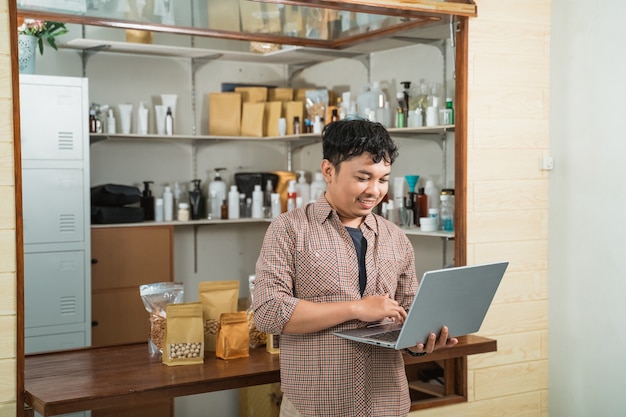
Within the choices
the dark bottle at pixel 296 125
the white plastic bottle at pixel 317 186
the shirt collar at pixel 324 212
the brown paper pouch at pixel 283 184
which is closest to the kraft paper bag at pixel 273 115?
the dark bottle at pixel 296 125

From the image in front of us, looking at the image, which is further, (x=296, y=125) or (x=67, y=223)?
(x=296, y=125)

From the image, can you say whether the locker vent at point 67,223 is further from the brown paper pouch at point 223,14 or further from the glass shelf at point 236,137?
the brown paper pouch at point 223,14

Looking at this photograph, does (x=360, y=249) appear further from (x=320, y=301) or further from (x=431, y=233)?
(x=431, y=233)


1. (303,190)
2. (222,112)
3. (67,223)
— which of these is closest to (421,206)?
(303,190)

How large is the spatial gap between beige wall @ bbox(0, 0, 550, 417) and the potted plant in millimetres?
2265

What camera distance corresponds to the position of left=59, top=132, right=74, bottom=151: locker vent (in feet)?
13.6

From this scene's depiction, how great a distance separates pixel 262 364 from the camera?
2855 millimetres

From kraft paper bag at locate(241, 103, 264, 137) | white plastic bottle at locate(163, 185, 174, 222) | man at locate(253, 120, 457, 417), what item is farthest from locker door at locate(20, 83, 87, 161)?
man at locate(253, 120, 457, 417)

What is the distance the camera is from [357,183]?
89.7 inches

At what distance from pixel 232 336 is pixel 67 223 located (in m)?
1.63

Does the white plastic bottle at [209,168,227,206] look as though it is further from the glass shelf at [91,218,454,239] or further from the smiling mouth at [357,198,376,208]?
the smiling mouth at [357,198,376,208]

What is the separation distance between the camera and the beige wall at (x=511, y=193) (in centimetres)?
354

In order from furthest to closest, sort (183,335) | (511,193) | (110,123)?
(110,123)
(511,193)
(183,335)

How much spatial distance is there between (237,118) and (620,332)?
9.09ft
